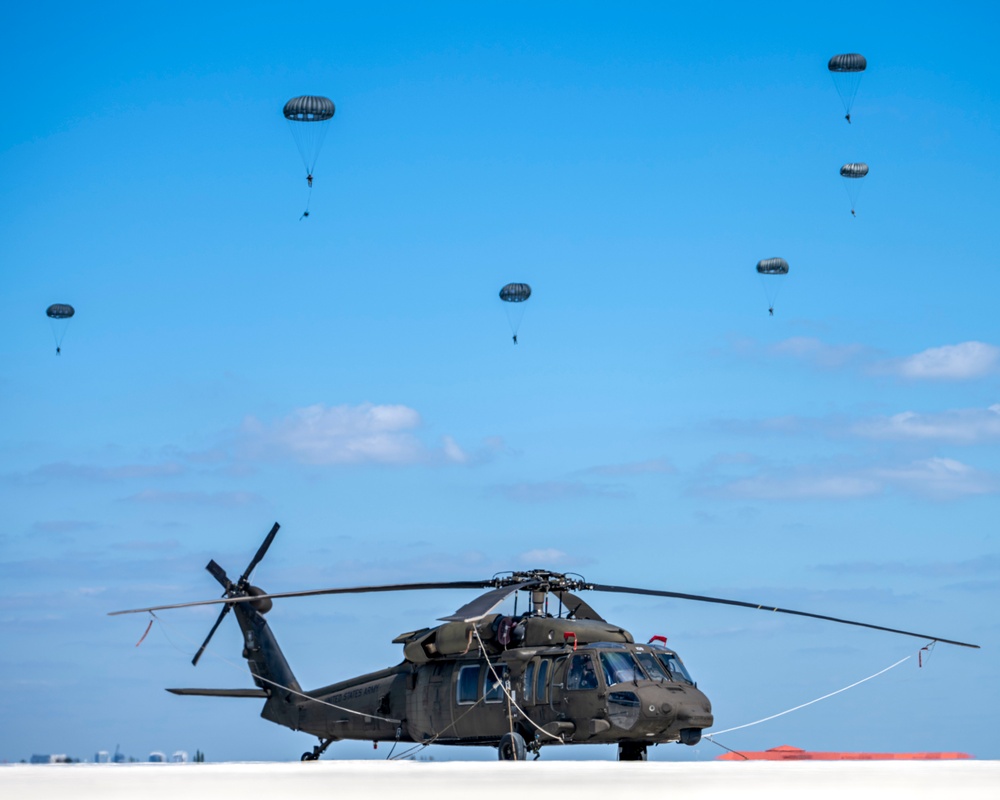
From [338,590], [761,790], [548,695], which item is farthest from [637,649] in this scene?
[761,790]

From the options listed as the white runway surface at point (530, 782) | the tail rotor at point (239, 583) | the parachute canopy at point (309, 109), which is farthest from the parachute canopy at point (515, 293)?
the white runway surface at point (530, 782)

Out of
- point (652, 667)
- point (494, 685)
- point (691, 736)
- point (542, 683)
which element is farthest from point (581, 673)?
point (691, 736)

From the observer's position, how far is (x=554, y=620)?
24906 mm

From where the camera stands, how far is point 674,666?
24078 millimetres

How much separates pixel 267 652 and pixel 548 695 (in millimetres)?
10053

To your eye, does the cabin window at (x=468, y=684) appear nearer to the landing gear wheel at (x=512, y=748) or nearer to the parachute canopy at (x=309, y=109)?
the landing gear wheel at (x=512, y=748)

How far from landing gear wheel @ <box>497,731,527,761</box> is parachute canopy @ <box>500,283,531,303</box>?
127 ft

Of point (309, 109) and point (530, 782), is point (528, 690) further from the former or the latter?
point (309, 109)

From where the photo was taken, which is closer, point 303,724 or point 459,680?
point 459,680

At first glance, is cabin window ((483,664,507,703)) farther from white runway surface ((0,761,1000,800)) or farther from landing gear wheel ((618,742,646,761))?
white runway surface ((0,761,1000,800))

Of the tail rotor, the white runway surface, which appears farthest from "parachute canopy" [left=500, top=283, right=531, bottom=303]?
the white runway surface

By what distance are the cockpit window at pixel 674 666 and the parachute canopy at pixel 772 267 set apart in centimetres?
4442

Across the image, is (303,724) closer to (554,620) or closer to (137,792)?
(554,620)

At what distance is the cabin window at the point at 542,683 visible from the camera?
77.6ft
